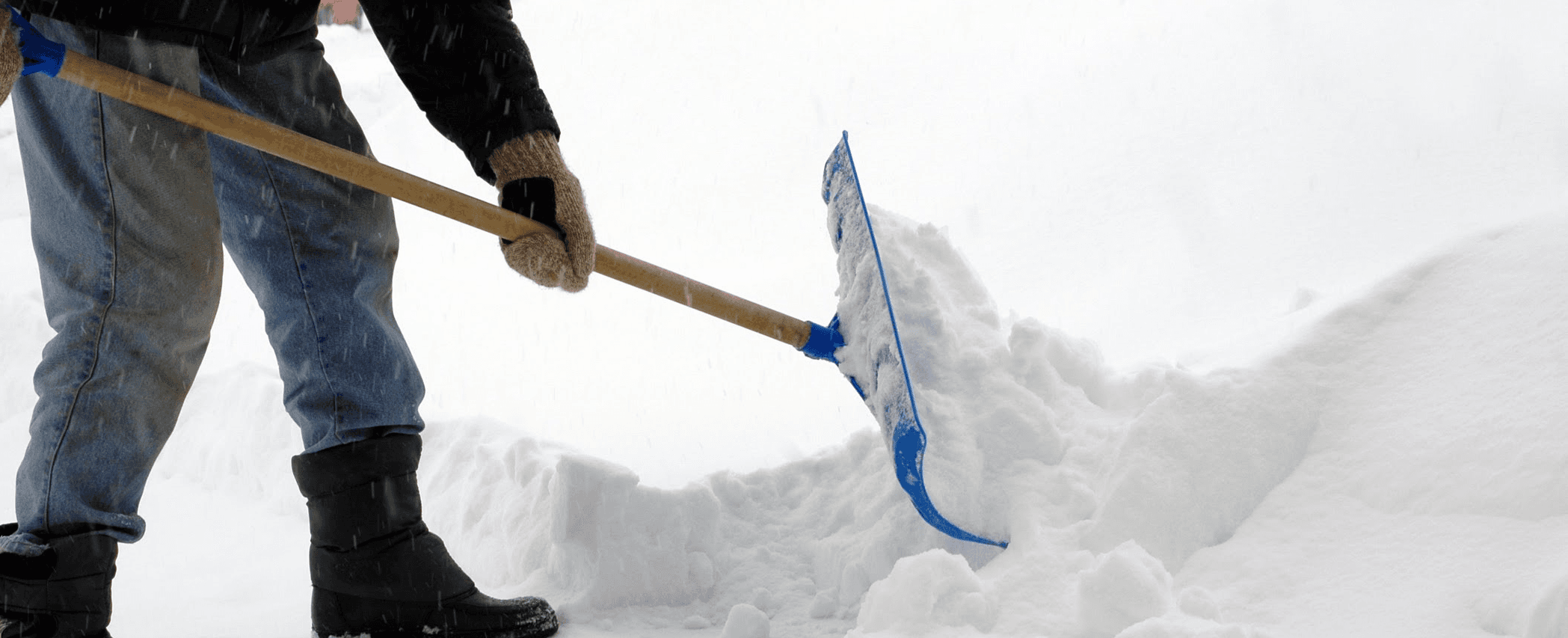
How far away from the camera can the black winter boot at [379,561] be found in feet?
5.26

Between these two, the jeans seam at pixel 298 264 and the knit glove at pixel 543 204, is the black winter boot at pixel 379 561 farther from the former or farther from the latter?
the knit glove at pixel 543 204

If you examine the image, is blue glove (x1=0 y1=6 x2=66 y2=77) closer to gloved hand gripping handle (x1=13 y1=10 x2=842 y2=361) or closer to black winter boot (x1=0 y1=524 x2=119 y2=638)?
gloved hand gripping handle (x1=13 y1=10 x2=842 y2=361)

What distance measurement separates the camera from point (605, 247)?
180 cm

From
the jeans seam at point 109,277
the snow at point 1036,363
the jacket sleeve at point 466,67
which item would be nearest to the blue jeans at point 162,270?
the jeans seam at point 109,277

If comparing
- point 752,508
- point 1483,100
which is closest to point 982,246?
point 1483,100

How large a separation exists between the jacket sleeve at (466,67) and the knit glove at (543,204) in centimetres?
3

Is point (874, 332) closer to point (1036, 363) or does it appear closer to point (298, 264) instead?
point (1036, 363)

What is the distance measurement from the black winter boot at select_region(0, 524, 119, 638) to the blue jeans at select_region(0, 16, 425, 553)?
0.02m

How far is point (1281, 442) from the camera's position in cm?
167

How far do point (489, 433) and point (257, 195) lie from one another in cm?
105

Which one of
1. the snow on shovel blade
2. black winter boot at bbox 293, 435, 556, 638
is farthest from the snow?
black winter boot at bbox 293, 435, 556, 638

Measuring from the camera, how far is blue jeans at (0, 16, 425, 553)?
1403mm

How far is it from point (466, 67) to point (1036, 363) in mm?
1148

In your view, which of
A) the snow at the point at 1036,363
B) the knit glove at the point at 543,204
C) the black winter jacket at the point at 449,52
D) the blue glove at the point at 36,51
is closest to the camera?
the blue glove at the point at 36,51
